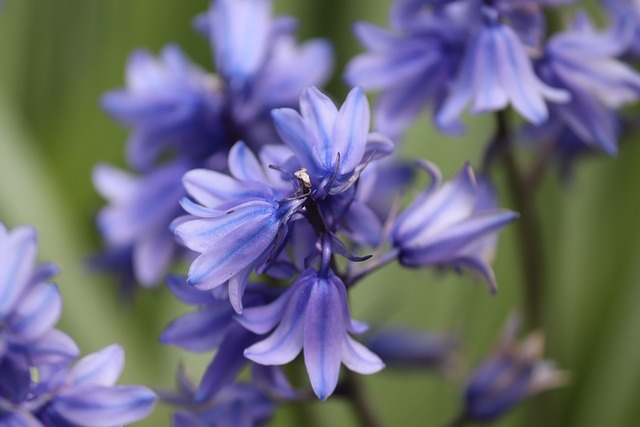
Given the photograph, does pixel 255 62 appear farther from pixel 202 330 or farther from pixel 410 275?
pixel 410 275

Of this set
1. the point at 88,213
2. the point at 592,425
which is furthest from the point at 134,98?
the point at 592,425

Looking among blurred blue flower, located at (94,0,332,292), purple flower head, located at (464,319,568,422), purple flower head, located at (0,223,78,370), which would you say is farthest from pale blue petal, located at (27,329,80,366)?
purple flower head, located at (464,319,568,422)

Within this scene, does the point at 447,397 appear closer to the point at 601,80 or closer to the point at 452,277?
the point at 452,277

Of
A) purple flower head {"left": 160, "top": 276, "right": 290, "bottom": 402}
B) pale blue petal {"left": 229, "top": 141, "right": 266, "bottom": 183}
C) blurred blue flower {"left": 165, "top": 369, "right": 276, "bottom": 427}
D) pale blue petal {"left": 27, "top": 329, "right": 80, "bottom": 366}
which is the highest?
pale blue petal {"left": 229, "top": 141, "right": 266, "bottom": 183}

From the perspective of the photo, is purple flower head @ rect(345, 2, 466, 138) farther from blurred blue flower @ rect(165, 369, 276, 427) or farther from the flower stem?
blurred blue flower @ rect(165, 369, 276, 427)

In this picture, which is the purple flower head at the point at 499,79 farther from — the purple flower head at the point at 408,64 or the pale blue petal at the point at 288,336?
the pale blue petal at the point at 288,336

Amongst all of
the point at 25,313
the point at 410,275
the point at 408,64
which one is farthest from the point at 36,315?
the point at 410,275
